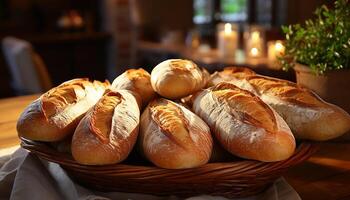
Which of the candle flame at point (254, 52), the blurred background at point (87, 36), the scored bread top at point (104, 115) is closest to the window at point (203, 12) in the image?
the blurred background at point (87, 36)

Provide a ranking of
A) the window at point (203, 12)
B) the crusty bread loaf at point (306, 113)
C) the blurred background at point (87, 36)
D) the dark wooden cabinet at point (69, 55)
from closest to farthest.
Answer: the crusty bread loaf at point (306, 113), the blurred background at point (87, 36), the dark wooden cabinet at point (69, 55), the window at point (203, 12)

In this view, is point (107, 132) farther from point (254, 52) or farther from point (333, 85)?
point (254, 52)

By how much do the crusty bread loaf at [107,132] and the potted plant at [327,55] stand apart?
42cm

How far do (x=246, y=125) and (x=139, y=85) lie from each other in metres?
0.28

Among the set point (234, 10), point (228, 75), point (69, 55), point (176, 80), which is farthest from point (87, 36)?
point (176, 80)

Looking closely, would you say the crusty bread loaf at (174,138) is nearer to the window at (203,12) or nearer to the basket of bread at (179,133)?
the basket of bread at (179,133)

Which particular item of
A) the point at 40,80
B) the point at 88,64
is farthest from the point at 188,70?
the point at 88,64

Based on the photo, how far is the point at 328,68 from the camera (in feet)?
3.38

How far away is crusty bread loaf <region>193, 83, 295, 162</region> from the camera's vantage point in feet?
2.39

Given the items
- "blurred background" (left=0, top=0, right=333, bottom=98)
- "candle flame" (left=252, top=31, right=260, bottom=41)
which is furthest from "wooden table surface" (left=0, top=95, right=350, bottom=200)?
"blurred background" (left=0, top=0, right=333, bottom=98)

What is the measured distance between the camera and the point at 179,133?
0.74 metres

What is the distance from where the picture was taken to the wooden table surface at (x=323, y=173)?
877 millimetres

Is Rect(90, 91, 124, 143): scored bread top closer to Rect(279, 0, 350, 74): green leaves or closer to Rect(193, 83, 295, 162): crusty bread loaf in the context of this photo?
Rect(193, 83, 295, 162): crusty bread loaf

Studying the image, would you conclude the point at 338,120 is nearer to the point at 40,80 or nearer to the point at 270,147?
the point at 270,147
